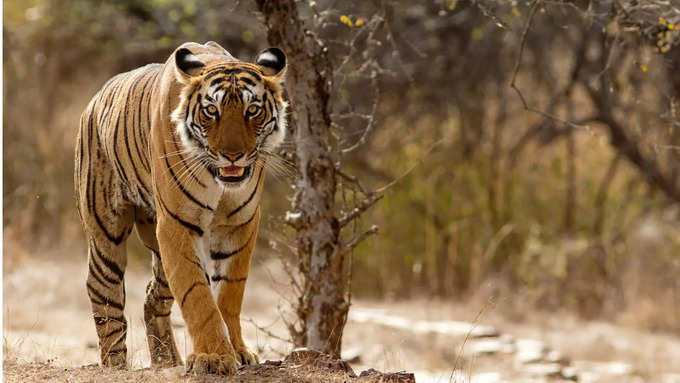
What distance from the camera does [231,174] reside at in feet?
13.9

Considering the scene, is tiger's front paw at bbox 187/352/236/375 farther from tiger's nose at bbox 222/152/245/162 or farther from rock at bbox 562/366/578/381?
rock at bbox 562/366/578/381

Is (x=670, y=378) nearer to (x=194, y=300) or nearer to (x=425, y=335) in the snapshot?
(x=425, y=335)

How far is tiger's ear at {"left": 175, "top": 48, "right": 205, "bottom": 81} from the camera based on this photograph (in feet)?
14.5

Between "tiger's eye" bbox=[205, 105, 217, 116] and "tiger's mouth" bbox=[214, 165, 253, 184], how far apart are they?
253mm

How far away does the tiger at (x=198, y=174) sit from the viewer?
425 centimetres

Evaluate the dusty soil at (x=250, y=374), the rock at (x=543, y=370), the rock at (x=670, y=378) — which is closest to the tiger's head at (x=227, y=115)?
the dusty soil at (x=250, y=374)

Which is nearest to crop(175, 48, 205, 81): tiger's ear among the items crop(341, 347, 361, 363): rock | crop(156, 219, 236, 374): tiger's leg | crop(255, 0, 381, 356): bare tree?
crop(156, 219, 236, 374): tiger's leg

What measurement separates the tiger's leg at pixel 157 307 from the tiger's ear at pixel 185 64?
1.34 m

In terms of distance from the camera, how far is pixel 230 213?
4516 millimetres

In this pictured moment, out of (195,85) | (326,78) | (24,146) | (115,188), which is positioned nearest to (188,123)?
(195,85)

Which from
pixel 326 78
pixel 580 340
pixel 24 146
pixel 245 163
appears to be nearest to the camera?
pixel 245 163

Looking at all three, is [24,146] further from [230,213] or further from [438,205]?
[230,213]

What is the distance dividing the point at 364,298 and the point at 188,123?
9160 millimetres

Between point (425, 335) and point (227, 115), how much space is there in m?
6.66
